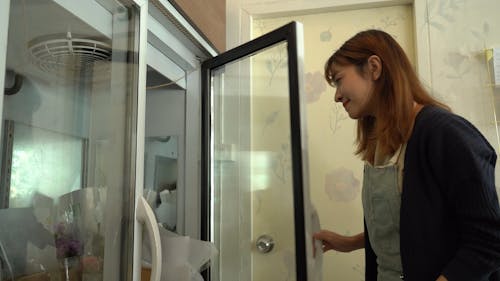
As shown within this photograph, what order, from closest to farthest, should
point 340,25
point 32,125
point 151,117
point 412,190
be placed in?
1. point 32,125
2. point 412,190
3. point 151,117
4. point 340,25

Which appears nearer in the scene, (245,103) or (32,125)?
(32,125)

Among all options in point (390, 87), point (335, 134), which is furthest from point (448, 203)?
point (335, 134)

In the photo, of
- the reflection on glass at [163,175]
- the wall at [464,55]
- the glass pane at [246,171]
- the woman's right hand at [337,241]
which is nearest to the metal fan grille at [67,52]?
the reflection on glass at [163,175]

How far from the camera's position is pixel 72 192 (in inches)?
28.5

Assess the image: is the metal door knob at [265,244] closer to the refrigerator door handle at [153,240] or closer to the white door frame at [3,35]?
the refrigerator door handle at [153,240]

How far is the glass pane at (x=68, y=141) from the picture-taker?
0.60 meters

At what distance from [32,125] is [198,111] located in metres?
0.66

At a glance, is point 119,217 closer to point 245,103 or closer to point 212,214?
point 212,214

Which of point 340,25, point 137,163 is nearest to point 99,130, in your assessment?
point 137,163

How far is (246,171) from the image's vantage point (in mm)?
1256

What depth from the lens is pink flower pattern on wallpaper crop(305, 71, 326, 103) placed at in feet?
4.78

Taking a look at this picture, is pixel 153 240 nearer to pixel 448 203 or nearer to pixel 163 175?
pixel 163 175

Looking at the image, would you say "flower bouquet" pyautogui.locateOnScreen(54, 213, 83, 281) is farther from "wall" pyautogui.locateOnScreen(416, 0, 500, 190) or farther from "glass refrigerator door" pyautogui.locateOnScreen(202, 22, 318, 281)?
"wall" pyautogui.locateOnScreen(416, 0, 500, 190)

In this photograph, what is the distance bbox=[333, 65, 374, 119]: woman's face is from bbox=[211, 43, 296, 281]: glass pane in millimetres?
261
